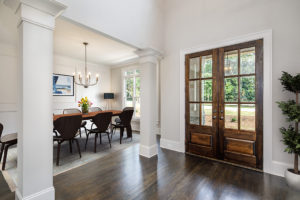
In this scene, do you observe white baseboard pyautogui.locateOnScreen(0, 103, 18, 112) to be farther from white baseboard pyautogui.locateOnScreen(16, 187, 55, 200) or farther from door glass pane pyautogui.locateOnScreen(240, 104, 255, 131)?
door glass pane pyautogui.locateOnScreen(240, 104, 255, 131)

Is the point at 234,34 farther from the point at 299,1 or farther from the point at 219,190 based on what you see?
the point at 219,190

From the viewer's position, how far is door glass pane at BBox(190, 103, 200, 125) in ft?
10.0

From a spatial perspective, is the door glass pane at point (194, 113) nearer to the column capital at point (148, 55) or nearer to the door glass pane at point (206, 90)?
the door glass pane at point (206, 90)

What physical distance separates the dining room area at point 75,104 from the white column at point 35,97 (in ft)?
0.03

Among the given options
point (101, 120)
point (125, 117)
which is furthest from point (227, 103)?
point (101, 120)

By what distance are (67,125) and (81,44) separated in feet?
8.07

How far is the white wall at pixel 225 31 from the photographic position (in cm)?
218

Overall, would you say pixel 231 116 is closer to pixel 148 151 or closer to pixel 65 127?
pixel 148 151

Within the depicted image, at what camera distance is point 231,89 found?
2.67 metres

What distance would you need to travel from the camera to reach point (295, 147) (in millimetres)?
1877

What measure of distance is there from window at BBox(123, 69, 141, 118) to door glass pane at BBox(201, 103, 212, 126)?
3027 millimetres

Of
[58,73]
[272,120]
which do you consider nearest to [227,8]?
[272,120]

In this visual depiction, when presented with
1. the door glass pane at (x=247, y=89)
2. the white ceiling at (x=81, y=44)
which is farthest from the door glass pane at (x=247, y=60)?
the white ceiling at (x=81, y=44)

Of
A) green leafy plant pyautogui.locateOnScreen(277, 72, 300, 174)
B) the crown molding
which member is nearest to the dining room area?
the crown molding
